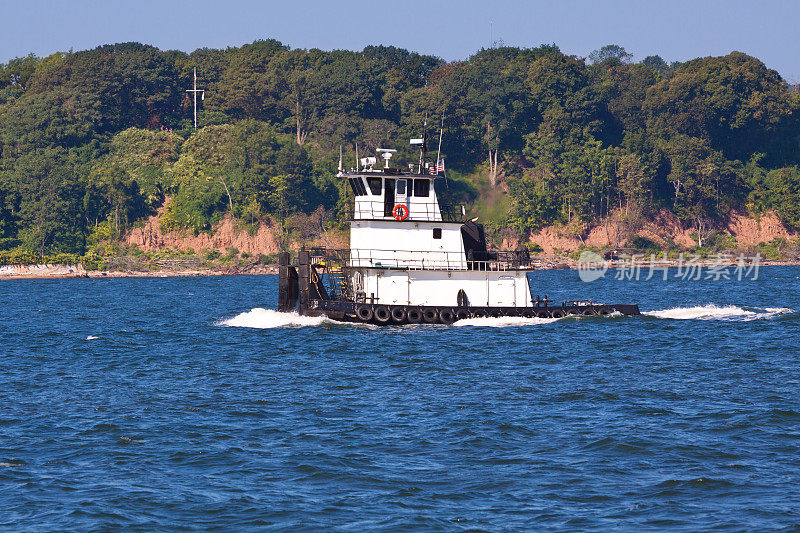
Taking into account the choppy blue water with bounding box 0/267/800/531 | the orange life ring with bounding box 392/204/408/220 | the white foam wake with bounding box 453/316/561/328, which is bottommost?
the choppy blue water with bounding box 0/267/800/531

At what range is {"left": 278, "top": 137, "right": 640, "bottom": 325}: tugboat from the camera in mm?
40750

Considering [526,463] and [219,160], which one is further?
[219,160]

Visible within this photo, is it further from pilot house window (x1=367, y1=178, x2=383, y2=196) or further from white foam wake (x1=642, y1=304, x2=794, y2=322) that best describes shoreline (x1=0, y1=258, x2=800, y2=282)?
pilot house window (x1=367, y1=178, x2=383, y2=196)

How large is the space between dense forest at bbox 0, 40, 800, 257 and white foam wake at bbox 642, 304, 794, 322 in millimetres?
72722

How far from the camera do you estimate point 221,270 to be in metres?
114

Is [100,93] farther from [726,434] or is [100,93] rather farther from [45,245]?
[726,434]

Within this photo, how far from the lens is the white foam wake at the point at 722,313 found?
157ft

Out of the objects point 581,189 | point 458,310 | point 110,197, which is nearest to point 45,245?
point 110,197

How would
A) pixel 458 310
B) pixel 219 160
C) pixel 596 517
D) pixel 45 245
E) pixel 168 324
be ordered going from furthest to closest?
pixel 219 160 < pixel 45 245 < pixel 168 324 < pixel 458 310 < pixel 596 517

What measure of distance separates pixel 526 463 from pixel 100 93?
124203mm

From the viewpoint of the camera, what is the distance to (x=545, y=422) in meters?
23.2

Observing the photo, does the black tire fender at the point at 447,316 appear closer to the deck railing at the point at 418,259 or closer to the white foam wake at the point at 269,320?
the deck railing at the point at 418,259

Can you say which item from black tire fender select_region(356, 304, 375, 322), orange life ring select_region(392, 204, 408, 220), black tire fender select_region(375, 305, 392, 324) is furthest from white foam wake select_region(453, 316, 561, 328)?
orange life ring select_region(392, 204, 408, 220)

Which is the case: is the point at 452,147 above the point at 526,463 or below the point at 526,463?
above
